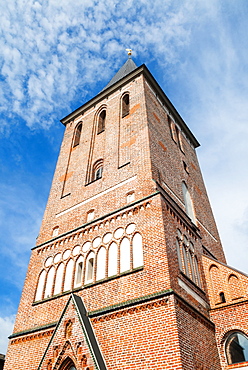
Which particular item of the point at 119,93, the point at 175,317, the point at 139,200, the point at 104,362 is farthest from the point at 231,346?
the point at 119,93

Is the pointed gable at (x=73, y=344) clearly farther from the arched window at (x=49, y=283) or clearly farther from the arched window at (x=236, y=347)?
the arched window at (x=236, y=347)

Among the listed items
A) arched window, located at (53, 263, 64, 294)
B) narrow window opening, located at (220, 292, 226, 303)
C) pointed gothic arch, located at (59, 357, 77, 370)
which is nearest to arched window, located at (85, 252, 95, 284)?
arched window, located at (53, 263, 64, 294)

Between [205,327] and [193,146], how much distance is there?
13.7 meters

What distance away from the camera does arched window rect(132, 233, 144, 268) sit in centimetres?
1011

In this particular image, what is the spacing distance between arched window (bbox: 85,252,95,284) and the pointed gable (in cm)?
85

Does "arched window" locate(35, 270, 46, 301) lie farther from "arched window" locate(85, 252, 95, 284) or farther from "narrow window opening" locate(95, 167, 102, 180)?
"narrow window opening" locate(95, 167, 102, 180)

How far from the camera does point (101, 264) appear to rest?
36.2 feet

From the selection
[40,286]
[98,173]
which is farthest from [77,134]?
[40,286]

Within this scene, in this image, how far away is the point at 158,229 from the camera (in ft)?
33.6

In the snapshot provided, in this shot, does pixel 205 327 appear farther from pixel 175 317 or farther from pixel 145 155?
pixel 145 155

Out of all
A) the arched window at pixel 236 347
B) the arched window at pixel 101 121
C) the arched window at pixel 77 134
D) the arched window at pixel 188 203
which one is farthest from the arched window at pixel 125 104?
the arched window at pixel 236 347

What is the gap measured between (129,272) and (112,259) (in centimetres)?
107

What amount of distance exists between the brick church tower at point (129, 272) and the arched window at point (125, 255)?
0.04 metres

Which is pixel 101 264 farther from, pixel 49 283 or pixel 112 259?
pixel 49 283
